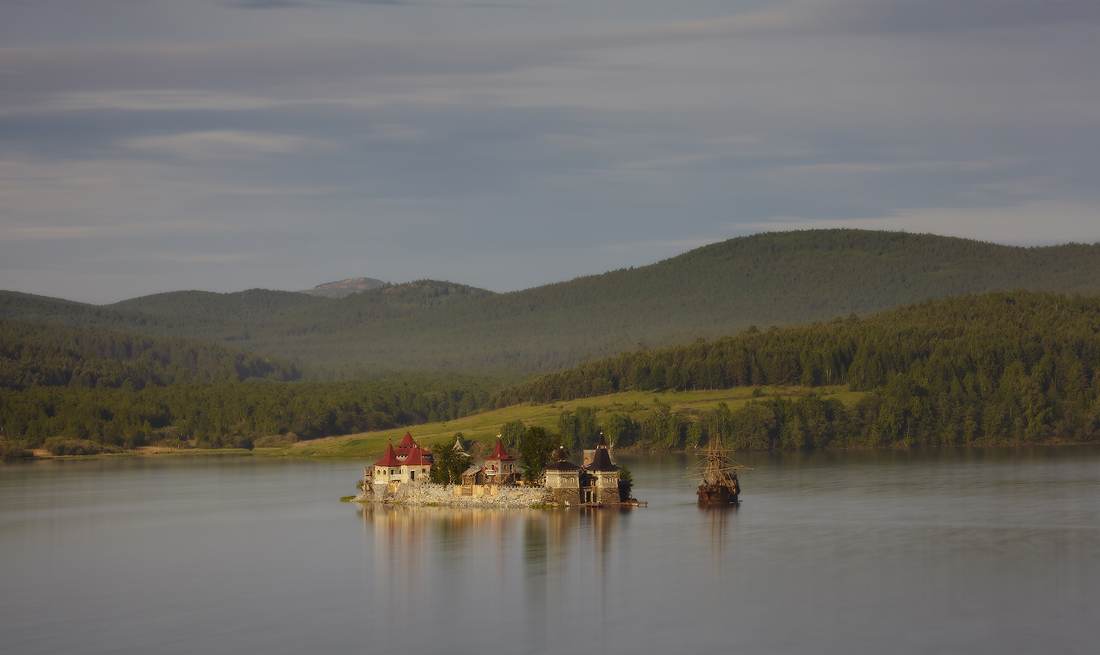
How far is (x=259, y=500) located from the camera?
114 m

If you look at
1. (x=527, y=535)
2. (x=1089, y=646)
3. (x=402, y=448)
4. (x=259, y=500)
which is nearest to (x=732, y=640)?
(x=1089, y=646)

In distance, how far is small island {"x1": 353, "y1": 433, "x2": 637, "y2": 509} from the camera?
92875 mm

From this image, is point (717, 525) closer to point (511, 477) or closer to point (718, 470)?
point (718, 470)

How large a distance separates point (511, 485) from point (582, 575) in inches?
1286

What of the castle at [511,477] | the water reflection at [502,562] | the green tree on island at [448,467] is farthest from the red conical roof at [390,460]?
the water reflection at [502,562]

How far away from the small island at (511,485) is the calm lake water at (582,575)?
2.96 m

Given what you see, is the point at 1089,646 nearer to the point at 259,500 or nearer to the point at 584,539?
the point at 584,539

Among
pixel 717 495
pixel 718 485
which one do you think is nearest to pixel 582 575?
pixel 717 495

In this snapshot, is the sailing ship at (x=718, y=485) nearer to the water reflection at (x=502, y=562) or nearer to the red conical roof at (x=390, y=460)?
the water reflection at (x=502, y=562)

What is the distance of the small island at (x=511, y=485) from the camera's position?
9288 centimetres

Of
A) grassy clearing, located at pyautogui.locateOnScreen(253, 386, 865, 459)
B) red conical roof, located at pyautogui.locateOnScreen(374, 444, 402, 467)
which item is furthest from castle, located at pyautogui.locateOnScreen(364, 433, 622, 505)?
grassy clearing, located at pyautogui.locateOnScreen(253, 386, 865, 459)

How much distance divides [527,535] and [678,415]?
94.9 meters

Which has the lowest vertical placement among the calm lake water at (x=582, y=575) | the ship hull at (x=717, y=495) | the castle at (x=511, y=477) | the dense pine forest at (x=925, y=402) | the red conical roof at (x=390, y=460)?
the calm lake water at (x=582, y=575)

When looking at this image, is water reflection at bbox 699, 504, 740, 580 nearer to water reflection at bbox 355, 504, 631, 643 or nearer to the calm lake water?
the calm lake water
